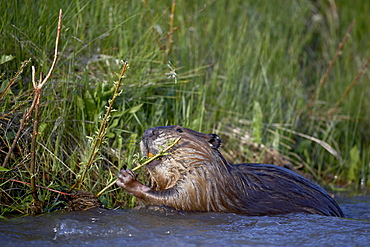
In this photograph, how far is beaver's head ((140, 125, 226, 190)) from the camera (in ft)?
10.2

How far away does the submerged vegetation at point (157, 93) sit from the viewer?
3373 millimetres

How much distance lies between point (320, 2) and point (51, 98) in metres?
4.90

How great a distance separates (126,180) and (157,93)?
146cm

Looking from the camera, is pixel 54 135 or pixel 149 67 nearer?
pixel 54 135

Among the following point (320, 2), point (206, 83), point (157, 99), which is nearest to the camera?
point (157, 99)

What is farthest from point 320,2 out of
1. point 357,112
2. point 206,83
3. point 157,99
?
point 157,99

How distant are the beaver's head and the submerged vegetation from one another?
15 centimetres

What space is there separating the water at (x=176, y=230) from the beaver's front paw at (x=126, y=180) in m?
0.16

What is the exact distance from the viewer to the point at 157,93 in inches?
170

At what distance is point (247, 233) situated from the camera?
8.75 ft

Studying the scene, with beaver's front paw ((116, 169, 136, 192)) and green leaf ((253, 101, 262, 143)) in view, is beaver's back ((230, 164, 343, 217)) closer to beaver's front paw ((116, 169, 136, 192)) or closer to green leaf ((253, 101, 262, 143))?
beaver's front paw ((116, 169, 136, 192))

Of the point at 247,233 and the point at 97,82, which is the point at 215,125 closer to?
the point at 97,82

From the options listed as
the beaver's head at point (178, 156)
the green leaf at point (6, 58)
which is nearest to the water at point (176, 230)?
the beaver's head at point (178, 156)

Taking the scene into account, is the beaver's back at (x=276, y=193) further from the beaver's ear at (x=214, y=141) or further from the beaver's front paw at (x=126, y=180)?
the beaver's front paw at (x=126, y=180)
